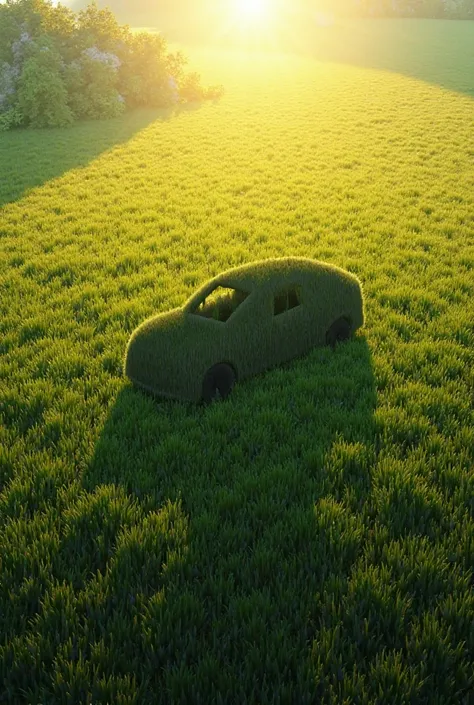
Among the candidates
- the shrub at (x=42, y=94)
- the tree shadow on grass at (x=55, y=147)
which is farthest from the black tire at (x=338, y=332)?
the shrub at (x=42, y=94)

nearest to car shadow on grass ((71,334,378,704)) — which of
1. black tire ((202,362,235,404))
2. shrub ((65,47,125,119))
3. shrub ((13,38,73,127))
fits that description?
black tire ((202,362,235,404))

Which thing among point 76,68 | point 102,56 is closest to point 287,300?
point 76,68

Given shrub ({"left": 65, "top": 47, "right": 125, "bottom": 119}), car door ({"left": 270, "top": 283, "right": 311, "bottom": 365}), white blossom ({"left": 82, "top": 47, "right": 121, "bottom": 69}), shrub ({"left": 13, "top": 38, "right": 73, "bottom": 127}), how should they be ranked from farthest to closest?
white blossom ({"left": 82, "top": 47, "right": 121, "bottom": 69}) → shrub ({"left": 65, "top": 47, "right": 125, "bottom": 119}) → shrub ({"left": 13, "top": 38, "right": 73, "bottom": 127}) → car door ({"left": 270, "top": 283, "right": 311, "bottom": 365})

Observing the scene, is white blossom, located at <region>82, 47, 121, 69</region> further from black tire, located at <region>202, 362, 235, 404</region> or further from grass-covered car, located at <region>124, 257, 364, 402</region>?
black tire, located at <region>202, 362, 235, 404</region>

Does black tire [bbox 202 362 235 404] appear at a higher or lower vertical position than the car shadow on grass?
higher

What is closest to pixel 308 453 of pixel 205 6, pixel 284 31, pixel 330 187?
pixel 330 187

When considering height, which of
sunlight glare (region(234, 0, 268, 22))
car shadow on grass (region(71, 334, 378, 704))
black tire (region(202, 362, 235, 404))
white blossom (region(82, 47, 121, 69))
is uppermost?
sunlight glare (region(234, 0, 268, 22))

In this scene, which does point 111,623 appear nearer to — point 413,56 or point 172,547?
point 172,547

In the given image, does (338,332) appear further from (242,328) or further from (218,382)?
(218,382)
